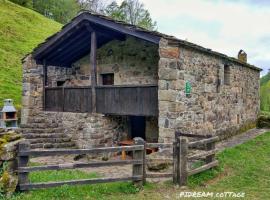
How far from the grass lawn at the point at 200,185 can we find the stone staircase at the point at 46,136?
3.25 meters

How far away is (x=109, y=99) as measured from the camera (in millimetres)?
11328

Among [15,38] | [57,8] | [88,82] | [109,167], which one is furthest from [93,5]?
[109,167]

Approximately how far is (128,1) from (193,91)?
29131 mm

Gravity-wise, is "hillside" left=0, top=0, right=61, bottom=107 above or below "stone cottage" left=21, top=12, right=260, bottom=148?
above

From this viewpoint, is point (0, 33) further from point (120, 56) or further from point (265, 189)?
point (265, 189)

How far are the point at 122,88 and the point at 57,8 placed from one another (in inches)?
1343

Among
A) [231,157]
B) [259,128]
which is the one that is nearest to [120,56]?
[231,157]

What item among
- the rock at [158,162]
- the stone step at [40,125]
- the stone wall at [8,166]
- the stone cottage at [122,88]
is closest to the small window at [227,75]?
the stone cottage at [122,88]

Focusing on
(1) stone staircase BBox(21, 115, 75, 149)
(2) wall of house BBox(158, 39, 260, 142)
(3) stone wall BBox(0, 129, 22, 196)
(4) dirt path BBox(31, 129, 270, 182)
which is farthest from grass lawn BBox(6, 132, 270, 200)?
(1) stone staircase BBox(21, 115, 75, 149)

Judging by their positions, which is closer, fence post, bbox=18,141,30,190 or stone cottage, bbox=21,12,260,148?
fence post, bbox=18,141,30,190

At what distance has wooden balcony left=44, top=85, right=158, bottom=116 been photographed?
1035 cm

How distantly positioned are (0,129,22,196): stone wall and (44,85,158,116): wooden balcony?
4.93 m

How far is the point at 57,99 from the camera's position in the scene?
1286cm

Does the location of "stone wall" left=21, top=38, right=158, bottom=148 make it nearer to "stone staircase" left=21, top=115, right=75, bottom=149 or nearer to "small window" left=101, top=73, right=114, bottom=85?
"stone staircase" left=21, top=115, right=75, bottom=149
